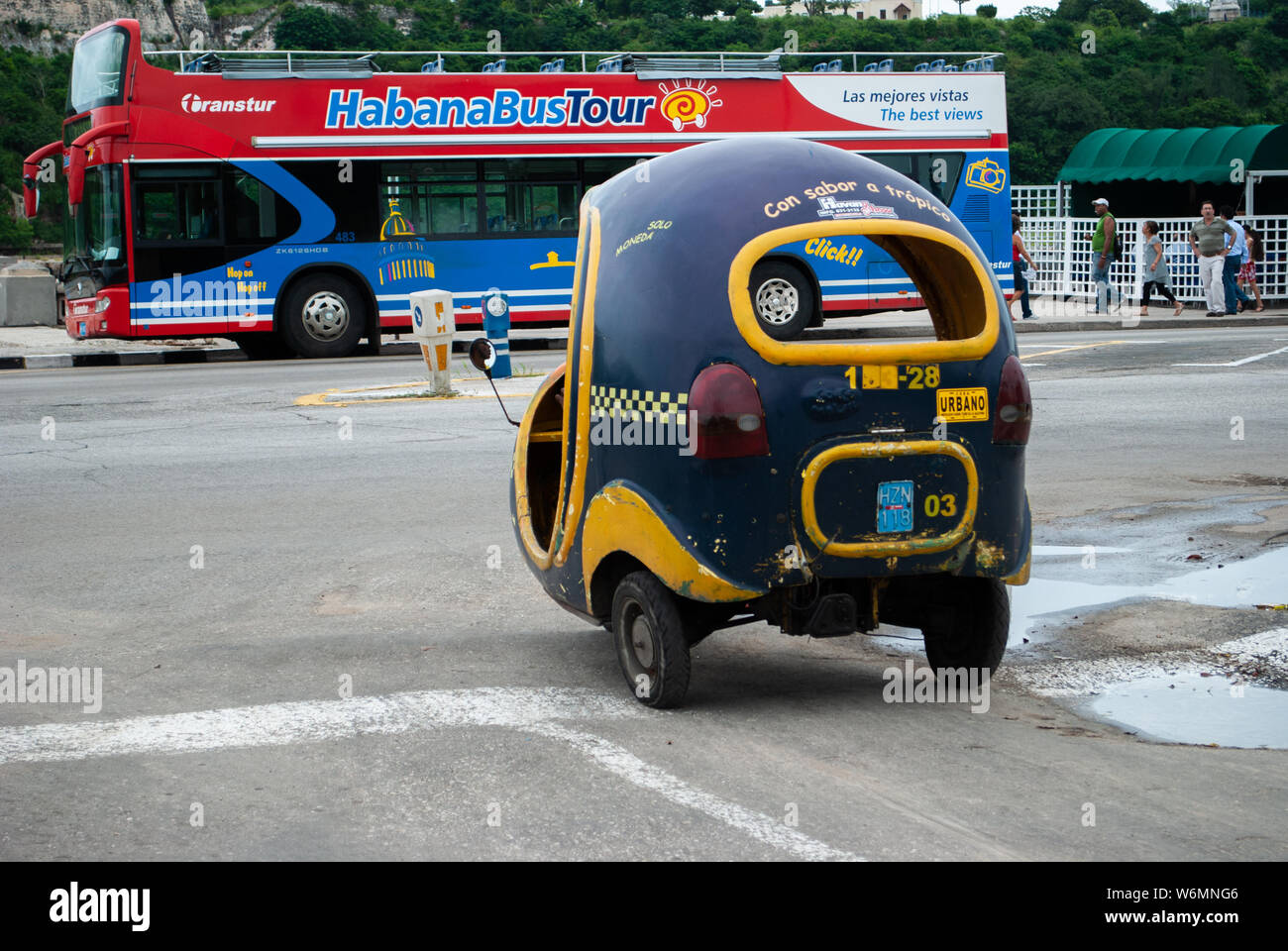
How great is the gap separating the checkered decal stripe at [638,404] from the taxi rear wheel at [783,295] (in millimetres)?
16206

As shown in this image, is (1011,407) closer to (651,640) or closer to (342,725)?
(651,640)

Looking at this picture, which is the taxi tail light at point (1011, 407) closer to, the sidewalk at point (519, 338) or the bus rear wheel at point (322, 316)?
the sidewalk at point (519, 338)

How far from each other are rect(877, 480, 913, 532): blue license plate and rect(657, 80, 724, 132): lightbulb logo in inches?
736

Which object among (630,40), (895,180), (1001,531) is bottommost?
(1001,531)

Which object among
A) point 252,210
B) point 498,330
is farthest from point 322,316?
point 498,330

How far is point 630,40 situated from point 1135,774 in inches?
2193

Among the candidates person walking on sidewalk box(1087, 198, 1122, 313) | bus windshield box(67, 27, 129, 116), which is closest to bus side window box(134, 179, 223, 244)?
bus windshield box(67, 27, 129, 116)

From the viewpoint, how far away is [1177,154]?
1492 inches

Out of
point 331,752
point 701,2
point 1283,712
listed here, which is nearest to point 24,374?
point 331,752

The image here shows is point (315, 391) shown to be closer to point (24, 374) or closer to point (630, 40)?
point (24, 374)

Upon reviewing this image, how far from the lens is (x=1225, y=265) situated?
82.1ft

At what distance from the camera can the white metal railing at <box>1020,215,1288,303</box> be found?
90.0 ft

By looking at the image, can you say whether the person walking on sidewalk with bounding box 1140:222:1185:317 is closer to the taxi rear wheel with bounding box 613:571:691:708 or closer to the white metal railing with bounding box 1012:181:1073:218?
the white metal railing with bounding box 1012:181:1073:218

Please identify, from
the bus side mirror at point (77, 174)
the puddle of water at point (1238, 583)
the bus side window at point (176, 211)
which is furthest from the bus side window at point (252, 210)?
the puddle of water at point (1238, 583)
